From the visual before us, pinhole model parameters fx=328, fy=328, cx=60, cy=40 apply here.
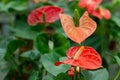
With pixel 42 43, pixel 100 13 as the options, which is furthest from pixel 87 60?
pixel 100 13

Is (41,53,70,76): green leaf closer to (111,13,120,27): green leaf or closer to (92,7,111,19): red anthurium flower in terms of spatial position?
(92,7,111,19): red anthurium flower

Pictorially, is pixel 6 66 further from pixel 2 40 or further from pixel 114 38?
pixel 114 38

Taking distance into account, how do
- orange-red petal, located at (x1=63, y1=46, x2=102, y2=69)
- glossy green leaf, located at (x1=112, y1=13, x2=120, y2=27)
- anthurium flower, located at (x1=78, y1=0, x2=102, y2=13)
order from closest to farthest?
orange-red petal, located at (x1=63, y1=46, x2=102, y2=69) < anthurium flower, located at (x1=78, y1=0, x2=102, y2=13) < glossy green leaf, located at (x1=112, y1=13, x2=120, y2=27)

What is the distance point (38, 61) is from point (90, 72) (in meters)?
0.23

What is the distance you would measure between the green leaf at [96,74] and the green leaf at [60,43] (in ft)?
0.48

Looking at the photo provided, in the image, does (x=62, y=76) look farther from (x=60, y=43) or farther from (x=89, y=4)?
(x=89, y=4)

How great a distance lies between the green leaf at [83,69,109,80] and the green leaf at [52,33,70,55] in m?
0.15

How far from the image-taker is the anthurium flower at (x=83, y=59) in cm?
64

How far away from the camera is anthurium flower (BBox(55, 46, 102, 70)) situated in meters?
0.64

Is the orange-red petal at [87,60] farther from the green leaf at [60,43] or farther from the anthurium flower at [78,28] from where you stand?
the green leaf at [60,43]

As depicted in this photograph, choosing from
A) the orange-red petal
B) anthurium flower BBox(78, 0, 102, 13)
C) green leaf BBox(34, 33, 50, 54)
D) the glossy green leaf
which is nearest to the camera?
the orange-red petal

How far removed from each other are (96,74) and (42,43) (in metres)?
0.21

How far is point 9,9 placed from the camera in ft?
3.62

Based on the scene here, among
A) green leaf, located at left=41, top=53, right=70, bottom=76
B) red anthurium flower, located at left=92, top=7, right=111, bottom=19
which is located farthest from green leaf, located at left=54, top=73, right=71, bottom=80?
red anthurium flower, located at left=92, top=7, right=111, bottom=19
